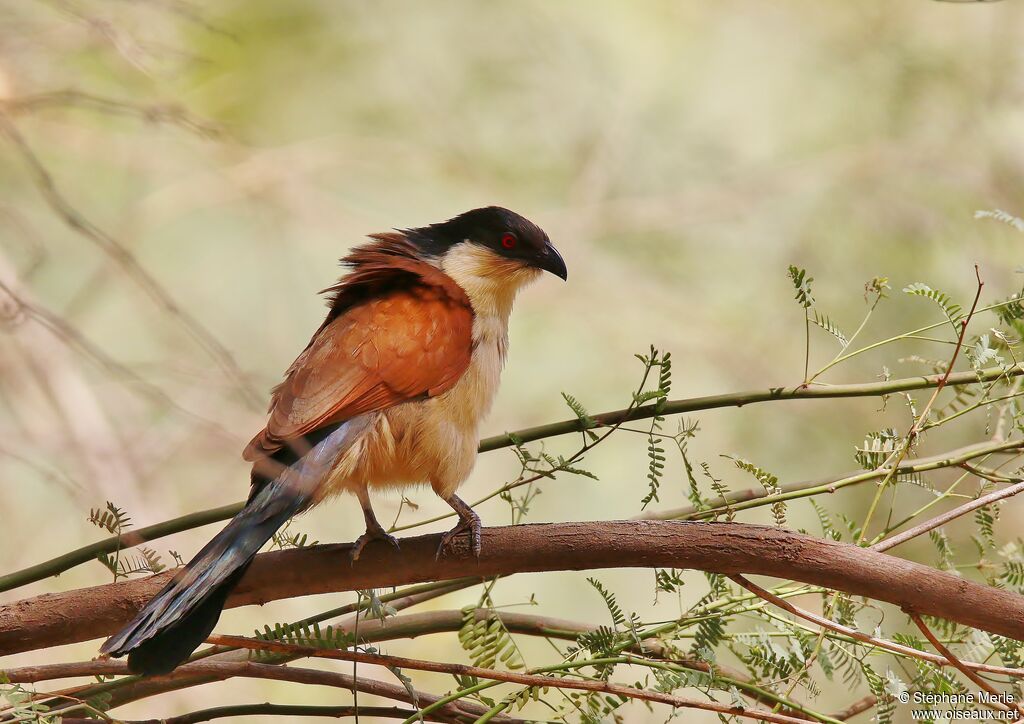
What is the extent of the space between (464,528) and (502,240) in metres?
0.93

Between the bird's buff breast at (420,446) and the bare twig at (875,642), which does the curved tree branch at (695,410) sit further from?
the bird's buff breast at (420,446)

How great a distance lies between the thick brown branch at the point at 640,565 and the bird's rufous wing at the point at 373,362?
0.32 metres

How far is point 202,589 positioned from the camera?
1.44 metres

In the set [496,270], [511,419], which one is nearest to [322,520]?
[511,419]

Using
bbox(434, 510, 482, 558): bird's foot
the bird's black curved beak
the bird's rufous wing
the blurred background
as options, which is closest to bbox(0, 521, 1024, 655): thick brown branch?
bbox(434, 510, 482, 558): bird's foot

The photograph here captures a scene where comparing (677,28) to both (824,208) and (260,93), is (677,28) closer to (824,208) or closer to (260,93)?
(824,208)

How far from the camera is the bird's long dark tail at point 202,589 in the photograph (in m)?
1.37

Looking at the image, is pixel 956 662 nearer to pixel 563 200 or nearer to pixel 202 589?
pixel 202 589

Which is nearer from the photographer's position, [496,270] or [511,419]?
[496,270]

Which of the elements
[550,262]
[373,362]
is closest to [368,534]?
[373,362]

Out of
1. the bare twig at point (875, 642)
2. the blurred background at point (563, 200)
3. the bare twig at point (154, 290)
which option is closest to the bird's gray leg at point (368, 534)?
the bare twig at point (154, 290)

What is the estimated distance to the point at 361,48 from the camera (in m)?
5.97

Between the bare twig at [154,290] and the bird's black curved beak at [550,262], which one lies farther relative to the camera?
the bird's black curved beak at [550,262]

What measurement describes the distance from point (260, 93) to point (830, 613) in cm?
487
